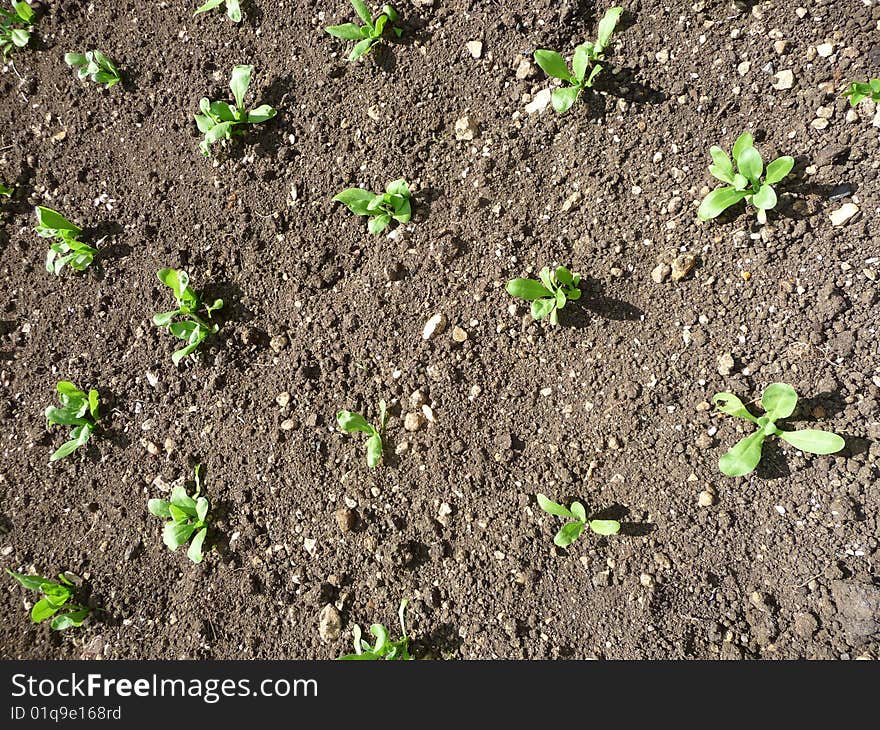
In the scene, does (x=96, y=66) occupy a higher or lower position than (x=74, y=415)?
higher

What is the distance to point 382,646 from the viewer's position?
1.64 meters

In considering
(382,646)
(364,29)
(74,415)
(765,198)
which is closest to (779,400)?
(765,198)

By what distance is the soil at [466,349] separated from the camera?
1.64 meters

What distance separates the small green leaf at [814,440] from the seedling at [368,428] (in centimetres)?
105

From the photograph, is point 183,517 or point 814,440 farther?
point 183,517

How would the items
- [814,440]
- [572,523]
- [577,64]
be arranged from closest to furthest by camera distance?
[814,440], [572,523], [577,64]

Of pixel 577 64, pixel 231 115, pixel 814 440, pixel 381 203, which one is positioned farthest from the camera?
pixel 231 115

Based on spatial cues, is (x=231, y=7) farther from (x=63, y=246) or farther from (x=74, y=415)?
(x=74, y=415)

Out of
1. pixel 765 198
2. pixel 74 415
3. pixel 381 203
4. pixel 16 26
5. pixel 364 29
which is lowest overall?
pixel 74 415

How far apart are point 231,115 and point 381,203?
0.60 metres

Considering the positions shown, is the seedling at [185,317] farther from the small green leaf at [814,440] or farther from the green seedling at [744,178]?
the small green leaf at [814,440]

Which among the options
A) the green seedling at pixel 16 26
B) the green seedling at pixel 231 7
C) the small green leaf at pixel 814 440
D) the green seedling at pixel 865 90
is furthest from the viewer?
the green seedling at pixel 16 26

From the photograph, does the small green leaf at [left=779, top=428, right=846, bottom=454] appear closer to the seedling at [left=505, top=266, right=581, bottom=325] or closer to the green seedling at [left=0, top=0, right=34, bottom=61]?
the seedling at [left=505, top=266, right=581, bottom=325]

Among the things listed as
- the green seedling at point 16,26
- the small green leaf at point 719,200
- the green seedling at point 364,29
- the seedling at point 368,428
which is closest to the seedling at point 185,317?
the seedling at point 368,428
